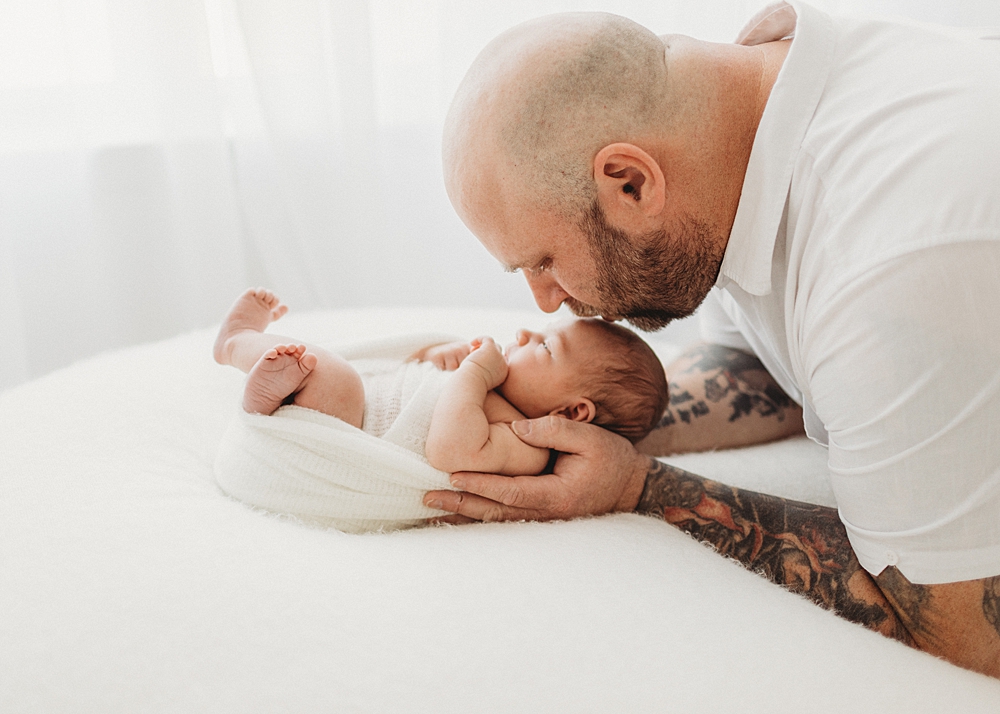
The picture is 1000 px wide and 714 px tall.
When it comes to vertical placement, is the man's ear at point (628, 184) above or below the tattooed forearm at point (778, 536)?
above

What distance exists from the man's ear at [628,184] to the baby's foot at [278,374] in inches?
20.9

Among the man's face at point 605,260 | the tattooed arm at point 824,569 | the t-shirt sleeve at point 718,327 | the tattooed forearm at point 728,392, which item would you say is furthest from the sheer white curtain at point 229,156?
the tattooed arm at point 824,569

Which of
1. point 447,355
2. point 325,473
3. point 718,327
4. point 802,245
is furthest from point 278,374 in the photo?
point 718,327

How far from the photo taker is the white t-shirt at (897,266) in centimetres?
100

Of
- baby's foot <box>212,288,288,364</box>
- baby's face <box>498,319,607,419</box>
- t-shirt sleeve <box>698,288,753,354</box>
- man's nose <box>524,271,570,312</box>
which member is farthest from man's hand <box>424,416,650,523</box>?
t-shirt sleeve <box>698,288,753,354</box>

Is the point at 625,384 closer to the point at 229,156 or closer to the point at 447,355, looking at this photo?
the point at 447,355

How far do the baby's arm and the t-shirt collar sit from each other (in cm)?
46

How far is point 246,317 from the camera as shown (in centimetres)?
157

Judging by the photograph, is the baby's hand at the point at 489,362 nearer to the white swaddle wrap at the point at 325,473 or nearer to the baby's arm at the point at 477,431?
the baby's arm at the point at 477,431

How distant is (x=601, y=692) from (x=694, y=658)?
0.14m

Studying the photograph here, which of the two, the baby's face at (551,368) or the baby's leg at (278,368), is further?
the baby's face at (551,368)

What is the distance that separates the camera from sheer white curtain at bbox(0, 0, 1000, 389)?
7.64 ft

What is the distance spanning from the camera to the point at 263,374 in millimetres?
1285

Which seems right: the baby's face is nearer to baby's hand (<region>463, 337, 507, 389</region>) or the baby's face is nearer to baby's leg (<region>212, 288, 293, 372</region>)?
baby's hand (<region>463, 337, 507, 389</region>)
